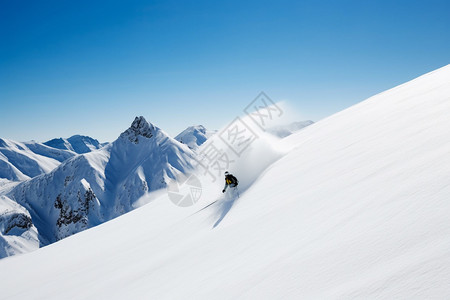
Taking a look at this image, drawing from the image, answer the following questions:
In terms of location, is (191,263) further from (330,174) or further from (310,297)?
(330,174)

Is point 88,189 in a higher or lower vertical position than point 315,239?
higher

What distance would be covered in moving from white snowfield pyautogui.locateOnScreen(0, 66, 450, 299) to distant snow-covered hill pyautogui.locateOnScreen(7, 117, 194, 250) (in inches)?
6311

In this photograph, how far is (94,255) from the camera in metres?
8.05

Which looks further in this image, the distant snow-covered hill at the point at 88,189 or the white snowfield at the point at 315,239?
the distant snow-covered hill at the point at 88,189

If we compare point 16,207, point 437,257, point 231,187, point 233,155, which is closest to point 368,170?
point 437,257

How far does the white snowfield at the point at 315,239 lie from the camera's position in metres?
2.22

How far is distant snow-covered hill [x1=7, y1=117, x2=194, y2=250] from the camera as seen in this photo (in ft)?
509

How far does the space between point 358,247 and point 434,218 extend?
751 mm

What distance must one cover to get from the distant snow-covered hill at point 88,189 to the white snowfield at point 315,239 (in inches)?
6311

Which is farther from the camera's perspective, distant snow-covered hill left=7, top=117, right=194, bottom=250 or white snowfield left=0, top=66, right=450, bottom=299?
distant snow-covered hill left=7, top=117, right=194, bottom=250

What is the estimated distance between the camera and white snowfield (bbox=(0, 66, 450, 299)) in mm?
2223

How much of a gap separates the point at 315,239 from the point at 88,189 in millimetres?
181115

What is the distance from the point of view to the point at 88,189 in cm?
15938

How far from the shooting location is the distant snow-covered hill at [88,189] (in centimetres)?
15512
